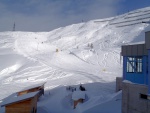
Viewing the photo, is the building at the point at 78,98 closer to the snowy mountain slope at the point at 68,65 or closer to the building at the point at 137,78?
the snowy mountain slope at the point at 68,65

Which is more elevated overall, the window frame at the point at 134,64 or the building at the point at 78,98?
the window frame at the point at 134,64

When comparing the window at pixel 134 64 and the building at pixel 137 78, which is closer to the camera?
the building at pixel 137 78

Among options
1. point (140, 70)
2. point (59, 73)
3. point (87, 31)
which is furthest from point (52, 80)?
point (87, 31)

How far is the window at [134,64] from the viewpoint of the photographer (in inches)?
522

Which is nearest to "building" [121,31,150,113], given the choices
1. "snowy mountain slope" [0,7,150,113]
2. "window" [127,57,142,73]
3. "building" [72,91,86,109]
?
"window" [127,57,142,73]

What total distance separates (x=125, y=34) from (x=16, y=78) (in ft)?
123

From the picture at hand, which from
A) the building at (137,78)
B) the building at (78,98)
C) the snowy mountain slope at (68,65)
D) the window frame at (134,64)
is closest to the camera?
the building at (137,78)

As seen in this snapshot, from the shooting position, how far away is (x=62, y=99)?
24828mm

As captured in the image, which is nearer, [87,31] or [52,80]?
[52,80]

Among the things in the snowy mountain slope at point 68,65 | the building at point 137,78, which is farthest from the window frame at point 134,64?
the snowy mountain slope at point 68,65

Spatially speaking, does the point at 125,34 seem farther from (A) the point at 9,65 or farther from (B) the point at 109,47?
(A) the point at 9,65

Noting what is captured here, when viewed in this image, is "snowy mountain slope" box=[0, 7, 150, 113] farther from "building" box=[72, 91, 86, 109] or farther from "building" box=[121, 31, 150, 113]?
"building" box=[121, 31, 150, 113]

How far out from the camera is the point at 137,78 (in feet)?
43.5

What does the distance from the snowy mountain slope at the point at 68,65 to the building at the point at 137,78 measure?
375 centimetres
